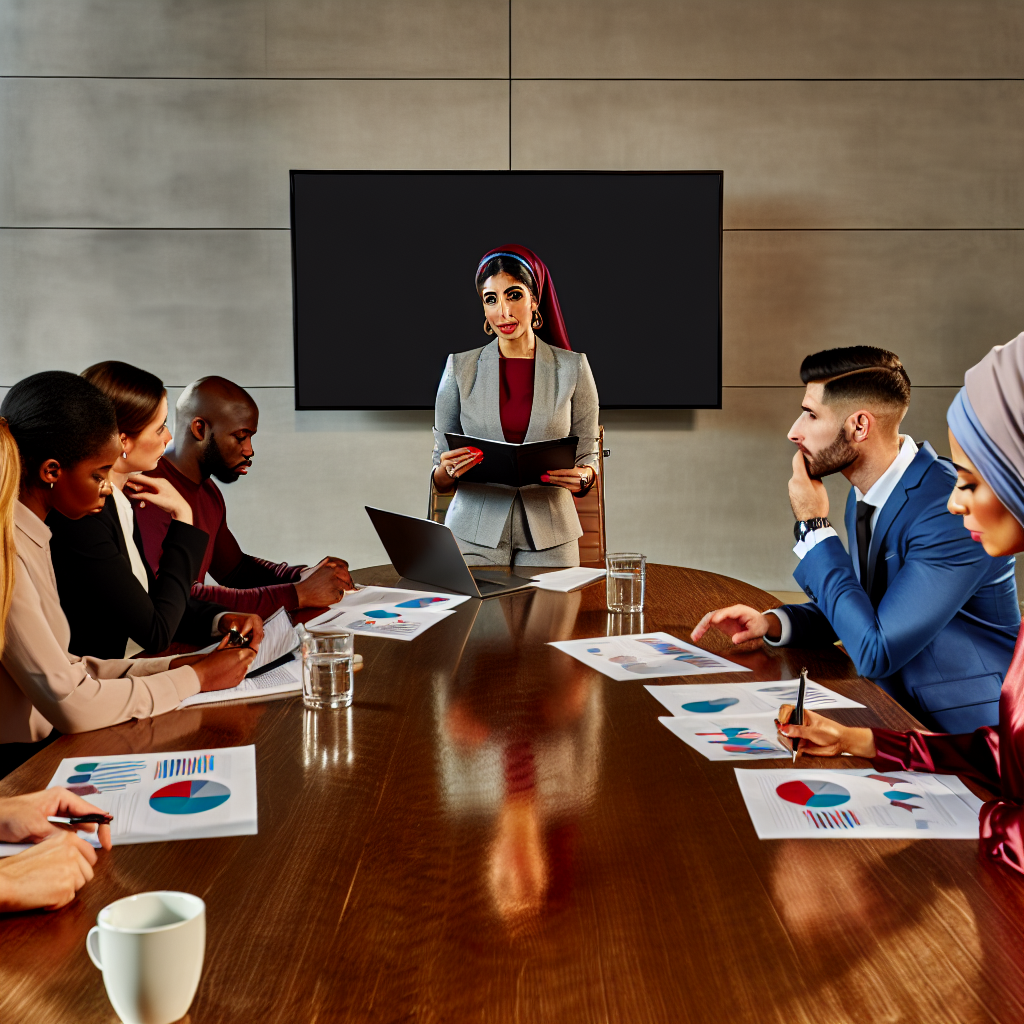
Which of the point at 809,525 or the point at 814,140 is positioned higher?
the point at 814,140

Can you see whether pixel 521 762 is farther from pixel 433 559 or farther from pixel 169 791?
pixel 433 559

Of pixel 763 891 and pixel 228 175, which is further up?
pixel 228 175

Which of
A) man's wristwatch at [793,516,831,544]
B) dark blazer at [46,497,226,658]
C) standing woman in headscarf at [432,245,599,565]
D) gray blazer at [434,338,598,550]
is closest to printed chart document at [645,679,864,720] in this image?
man's wristwatch at [793,516,831,544]

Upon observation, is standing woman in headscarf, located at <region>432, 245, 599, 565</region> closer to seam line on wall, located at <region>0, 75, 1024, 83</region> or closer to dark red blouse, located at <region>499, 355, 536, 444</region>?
dark red blouse, located at <region>499, 355, 536, 444</region>

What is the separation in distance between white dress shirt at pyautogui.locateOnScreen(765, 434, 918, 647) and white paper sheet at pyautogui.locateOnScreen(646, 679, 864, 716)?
0.24 metres

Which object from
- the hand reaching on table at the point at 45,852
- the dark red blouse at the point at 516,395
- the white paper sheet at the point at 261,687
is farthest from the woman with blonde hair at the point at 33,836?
the dark red blouse at the point at 516,395

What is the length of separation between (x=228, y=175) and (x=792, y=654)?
3495mm

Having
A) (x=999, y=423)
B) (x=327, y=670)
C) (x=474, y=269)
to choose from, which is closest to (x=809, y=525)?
(x=999, y=423)

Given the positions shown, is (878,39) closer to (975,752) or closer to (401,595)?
(401,595)

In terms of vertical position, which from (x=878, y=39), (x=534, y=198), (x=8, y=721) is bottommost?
(x=8, y=721)

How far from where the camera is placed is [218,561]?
2646mm

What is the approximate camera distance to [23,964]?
2.64 ft

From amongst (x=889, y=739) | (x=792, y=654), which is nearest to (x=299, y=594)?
(x=792, y=654)

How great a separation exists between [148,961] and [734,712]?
944 mm
